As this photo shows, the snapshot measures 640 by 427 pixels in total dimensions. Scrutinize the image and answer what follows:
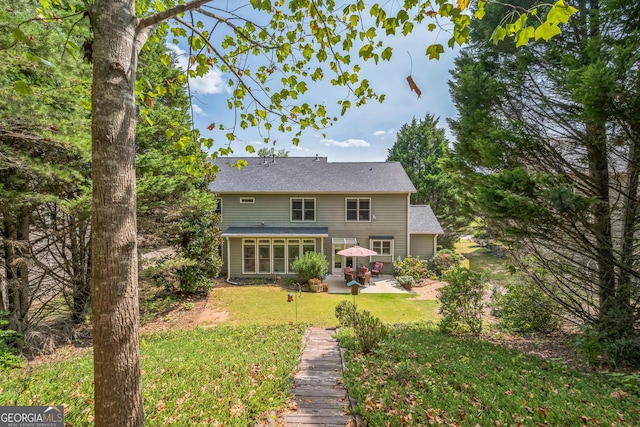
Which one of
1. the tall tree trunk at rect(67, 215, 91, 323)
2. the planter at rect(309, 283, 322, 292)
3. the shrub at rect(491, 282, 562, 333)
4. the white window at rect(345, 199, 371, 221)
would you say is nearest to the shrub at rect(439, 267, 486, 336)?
the shrub at rect(491, 282, 562, 333)

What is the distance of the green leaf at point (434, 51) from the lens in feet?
7.90

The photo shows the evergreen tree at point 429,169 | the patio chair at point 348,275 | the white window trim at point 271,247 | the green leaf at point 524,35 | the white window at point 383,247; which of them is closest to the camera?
the green leaf at point 524,35

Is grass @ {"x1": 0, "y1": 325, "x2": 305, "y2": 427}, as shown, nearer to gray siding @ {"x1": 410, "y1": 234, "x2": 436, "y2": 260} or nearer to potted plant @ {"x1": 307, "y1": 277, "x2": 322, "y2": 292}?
potted plant @ {"x1": 307, "y1": 277, "x2": 322, "y2": 292}

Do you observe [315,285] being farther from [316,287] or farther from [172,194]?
[172,194]

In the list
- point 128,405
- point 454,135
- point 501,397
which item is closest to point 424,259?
point 454,135

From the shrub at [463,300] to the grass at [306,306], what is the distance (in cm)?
234

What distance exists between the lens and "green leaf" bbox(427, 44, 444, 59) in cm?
241

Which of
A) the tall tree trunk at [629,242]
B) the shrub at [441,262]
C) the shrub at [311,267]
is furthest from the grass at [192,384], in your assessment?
the shrub at [441,262]

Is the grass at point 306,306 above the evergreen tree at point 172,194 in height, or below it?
below

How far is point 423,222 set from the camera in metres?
17.3

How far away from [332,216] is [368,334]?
1022cm

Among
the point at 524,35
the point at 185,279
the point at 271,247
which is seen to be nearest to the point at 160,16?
the point at 524,35

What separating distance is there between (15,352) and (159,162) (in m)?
5.88

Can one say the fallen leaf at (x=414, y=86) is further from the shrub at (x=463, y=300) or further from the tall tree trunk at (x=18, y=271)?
the tall tree trunk at (x=18, y=271)
